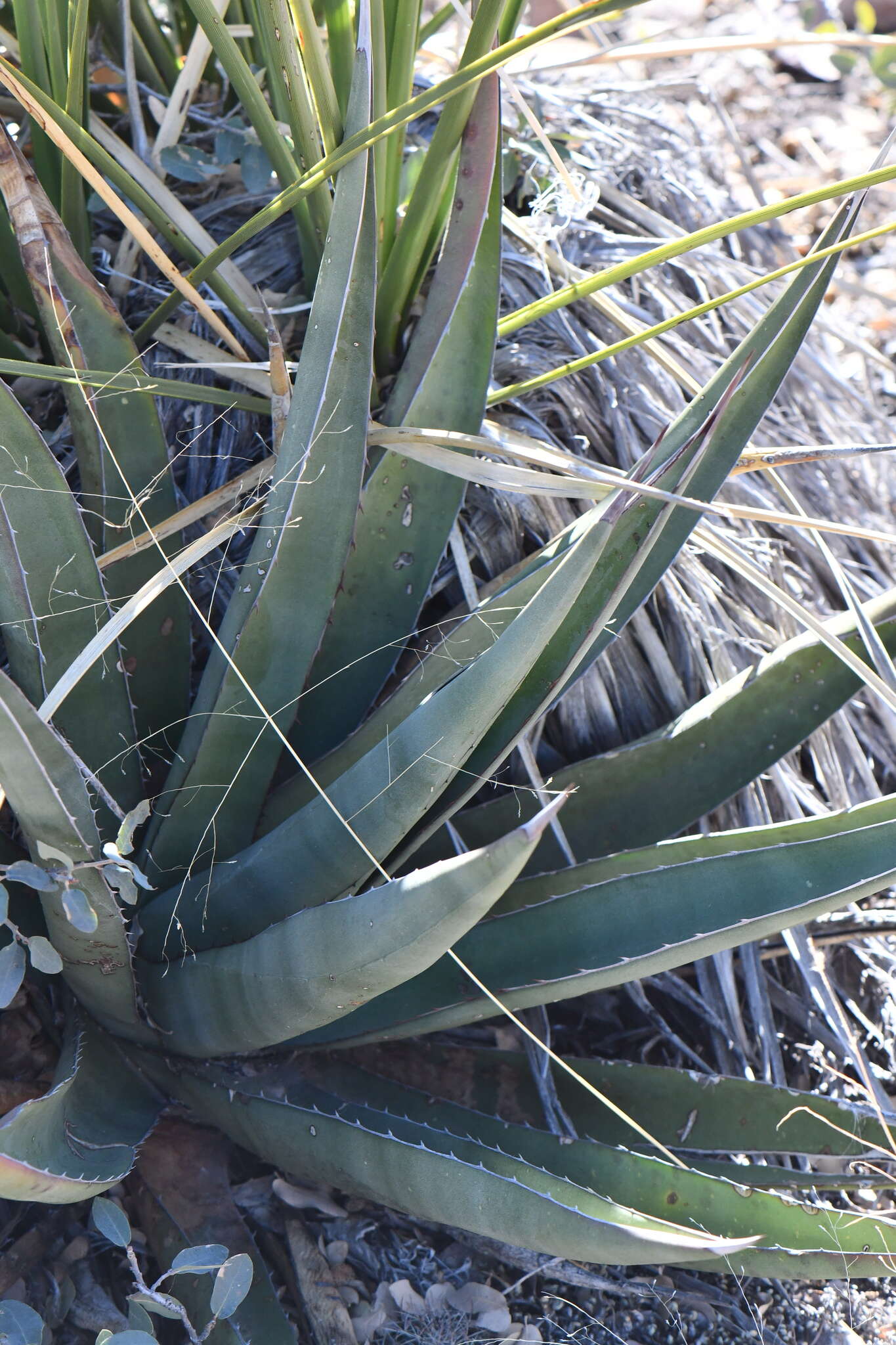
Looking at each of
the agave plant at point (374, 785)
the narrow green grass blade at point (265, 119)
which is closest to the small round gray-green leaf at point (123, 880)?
the agave plant at point (374, 785)

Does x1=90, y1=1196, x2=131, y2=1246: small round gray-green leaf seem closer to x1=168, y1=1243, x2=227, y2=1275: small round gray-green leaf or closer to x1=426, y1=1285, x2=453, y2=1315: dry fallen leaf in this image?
x1=168, y1=1243, x2=227, y2=1275: small round gray-green leaf

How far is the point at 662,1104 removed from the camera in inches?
42.2

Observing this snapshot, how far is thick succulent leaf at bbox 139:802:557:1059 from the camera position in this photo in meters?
0.65

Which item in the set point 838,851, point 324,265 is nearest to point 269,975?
point 838,851

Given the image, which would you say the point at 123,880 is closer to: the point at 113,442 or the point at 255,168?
the point at 113,442

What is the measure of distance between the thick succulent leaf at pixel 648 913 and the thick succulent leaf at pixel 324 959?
0.12 metres

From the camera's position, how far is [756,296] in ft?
5.69

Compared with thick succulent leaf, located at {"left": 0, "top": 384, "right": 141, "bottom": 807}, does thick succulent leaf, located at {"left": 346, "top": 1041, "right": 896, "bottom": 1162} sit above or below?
below

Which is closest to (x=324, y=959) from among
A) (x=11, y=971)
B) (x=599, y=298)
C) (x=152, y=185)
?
(x=11, y=971)

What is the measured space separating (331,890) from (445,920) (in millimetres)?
272

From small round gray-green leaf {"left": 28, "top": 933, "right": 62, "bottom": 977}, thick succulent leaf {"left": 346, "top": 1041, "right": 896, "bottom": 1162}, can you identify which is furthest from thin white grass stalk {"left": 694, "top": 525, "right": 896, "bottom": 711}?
small round gray-green leaf {"left": 28, "top": 933, "right": 62, "bottom": 977}

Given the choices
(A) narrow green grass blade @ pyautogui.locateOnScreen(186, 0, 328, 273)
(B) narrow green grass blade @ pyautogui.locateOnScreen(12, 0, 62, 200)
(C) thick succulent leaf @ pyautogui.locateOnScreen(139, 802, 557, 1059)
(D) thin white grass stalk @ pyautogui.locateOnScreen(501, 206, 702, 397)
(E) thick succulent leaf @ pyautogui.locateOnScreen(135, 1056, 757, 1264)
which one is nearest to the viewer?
(C) thick succulent leaf @ pyautogui.locateOnScreen(139, 802, 557, 1059)

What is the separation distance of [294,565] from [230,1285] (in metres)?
0.61

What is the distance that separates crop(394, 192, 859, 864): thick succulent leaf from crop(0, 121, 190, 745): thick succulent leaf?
0.36 metres
